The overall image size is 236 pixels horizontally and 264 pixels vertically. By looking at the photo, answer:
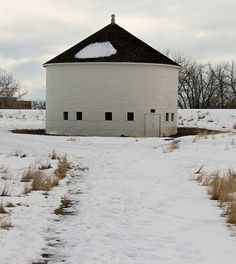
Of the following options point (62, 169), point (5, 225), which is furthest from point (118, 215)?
point (62, 169)

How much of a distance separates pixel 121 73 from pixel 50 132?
700 centimetres

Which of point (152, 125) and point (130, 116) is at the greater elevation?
point (130, 116)

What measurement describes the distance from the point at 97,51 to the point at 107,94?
3295mm

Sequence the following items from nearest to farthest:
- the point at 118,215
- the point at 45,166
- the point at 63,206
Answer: the point at 118,215 → the point at 63,206 → the point at 45,166


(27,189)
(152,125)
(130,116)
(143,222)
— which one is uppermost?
(130,116)

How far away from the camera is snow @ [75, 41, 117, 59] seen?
35.7 m

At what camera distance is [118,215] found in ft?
29.3

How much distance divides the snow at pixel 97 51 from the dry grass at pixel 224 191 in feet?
75.5

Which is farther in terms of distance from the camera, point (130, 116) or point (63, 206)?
point (130, 116)

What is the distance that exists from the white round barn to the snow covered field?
54.6 feet

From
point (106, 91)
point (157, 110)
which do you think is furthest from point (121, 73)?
point (157, 110)

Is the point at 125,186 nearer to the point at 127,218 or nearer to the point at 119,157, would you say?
the point at 127,218

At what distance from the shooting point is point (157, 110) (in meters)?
36.6

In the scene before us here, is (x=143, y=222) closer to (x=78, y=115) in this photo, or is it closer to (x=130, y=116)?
(x=130, y=116)
